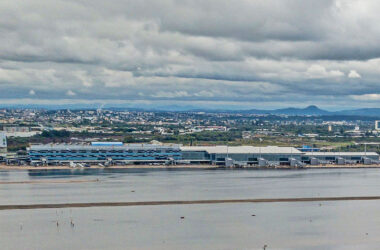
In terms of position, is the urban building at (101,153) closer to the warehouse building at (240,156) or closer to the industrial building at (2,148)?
the warehouse building at (240,156)

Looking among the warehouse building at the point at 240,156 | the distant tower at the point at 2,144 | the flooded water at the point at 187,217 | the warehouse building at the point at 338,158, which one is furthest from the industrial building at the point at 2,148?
the warehouse building at the point at 338,158

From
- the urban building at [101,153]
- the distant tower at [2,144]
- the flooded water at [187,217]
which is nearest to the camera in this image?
the flooded water at [187,217]

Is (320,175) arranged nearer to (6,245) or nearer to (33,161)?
(33,161)

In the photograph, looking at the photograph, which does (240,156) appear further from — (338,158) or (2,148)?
(2,148)

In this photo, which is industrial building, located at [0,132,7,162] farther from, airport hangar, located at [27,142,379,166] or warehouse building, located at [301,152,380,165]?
warehouse building, located at [301,152,380,165]

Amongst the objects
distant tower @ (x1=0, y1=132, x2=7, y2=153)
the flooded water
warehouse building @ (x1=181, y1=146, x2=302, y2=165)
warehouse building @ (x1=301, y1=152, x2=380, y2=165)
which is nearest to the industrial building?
distant tower @ (x1=0, y1=132, x2=7, y2=153)

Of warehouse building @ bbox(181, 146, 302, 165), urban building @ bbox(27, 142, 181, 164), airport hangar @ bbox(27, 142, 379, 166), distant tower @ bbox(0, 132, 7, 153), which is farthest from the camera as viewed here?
distant tower @ bbox(0, 132, 7, 153)
